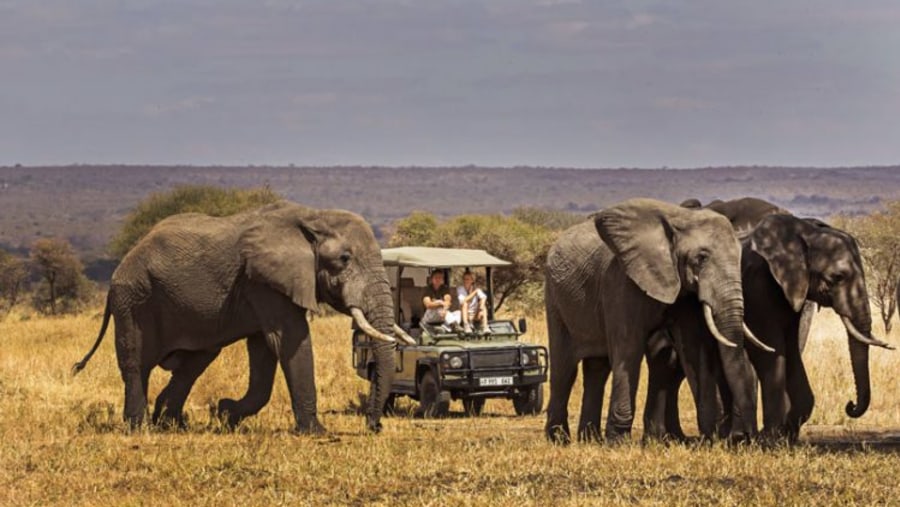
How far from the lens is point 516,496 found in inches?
505

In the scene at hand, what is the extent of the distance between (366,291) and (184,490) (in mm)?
5882

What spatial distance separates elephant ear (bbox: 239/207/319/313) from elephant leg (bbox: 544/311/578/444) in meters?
2.51

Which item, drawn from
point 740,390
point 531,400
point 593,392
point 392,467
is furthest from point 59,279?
point 392,467

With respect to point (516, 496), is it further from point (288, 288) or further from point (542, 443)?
point (288, 288)

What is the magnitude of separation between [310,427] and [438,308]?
601cm

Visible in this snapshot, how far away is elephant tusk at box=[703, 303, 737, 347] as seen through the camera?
16.2m

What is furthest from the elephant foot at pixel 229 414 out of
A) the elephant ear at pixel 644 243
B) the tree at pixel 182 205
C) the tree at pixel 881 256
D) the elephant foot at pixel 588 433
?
the tree at pixel 182 205

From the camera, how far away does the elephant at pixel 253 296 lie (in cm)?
1886

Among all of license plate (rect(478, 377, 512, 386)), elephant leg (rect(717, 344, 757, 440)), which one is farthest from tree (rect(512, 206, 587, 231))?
elephant leg (rect(717, 344, 757, 440))

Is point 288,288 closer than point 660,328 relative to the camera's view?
No

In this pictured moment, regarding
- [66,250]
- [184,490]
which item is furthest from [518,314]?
[184,490]

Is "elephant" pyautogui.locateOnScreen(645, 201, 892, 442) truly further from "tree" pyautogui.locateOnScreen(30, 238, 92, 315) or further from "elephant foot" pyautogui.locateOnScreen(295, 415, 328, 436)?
"tree" pyautogui.locateOnScreen(30, 238, 92, 315)

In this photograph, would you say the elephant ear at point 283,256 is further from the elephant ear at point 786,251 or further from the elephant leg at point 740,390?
the elephant ear at point 786,251

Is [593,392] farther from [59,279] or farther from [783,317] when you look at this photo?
[59,279]
